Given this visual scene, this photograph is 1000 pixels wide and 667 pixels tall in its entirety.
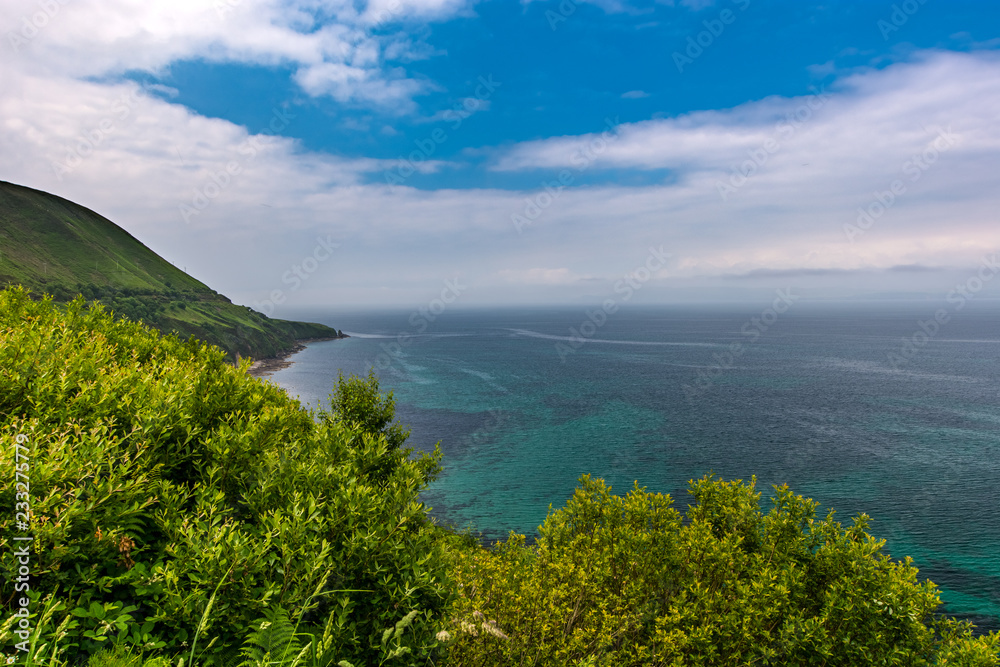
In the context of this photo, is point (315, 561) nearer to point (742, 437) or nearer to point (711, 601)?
point (711, 601)

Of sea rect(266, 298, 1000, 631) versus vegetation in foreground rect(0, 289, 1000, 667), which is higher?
vegetation in foreground rect(0, 289, 1000, 667)

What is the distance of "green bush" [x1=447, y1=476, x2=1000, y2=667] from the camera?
15.6 metres

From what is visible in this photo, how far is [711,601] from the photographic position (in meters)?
17.3

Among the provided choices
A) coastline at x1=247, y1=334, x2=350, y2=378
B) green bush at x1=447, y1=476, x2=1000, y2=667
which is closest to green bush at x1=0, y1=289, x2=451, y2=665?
green bush at x1=447, y1=476, x2=1000, y2=667

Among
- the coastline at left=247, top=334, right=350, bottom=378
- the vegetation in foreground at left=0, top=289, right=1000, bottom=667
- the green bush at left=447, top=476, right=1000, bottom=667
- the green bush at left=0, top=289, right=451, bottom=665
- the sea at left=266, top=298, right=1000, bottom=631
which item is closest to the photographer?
the green bush at left=0, top=289, right=451, bottom=665

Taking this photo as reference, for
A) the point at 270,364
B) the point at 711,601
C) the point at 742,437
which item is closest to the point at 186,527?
the point at 711,601

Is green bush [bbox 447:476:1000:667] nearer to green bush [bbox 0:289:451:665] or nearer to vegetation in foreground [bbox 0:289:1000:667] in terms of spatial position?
vegetation in foreground [bbox 0:289:1000:667]

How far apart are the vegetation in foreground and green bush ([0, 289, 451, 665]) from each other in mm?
56

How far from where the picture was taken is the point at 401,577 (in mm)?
10531

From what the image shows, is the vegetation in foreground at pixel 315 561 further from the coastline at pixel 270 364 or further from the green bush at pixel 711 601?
the coastline at pixel 270 364

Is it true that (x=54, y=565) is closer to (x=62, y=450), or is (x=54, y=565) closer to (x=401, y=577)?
(x=62, y=450)

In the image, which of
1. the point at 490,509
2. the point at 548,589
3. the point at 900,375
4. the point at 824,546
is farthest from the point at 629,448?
the point at 900,375

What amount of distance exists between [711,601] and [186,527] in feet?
60.2

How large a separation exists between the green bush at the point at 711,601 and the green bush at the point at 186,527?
16.3 feet
